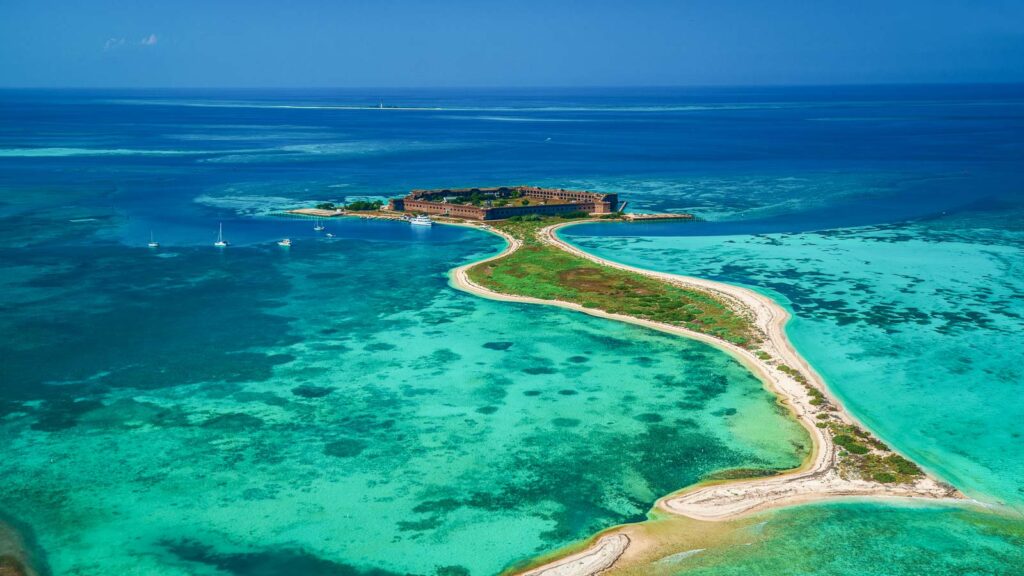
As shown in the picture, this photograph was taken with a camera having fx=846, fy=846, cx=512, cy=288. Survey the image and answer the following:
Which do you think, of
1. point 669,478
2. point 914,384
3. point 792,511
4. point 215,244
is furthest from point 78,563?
point 215,244

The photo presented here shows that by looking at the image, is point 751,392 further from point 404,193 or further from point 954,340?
point 404,193

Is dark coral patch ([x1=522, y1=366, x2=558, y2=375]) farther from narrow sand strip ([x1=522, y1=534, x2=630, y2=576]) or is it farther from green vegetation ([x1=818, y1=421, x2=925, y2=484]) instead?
narrow sand strip ([x1=522, y1=534, x2=630, y2=576])

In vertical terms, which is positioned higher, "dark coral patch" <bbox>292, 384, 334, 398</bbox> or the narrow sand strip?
"dark coral patch" <bbox>292, 384, 334, 398</bbox>

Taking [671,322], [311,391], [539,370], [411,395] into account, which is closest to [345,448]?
[411,395]

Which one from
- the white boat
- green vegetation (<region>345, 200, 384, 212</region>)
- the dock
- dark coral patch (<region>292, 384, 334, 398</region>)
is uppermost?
green vegetation (<region>345, 200, 384, 212</region>)

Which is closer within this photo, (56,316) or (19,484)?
(19,484)

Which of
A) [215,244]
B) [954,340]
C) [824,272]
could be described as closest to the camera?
[954,340]

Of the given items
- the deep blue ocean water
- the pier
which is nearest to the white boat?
the deep blue ocean water
